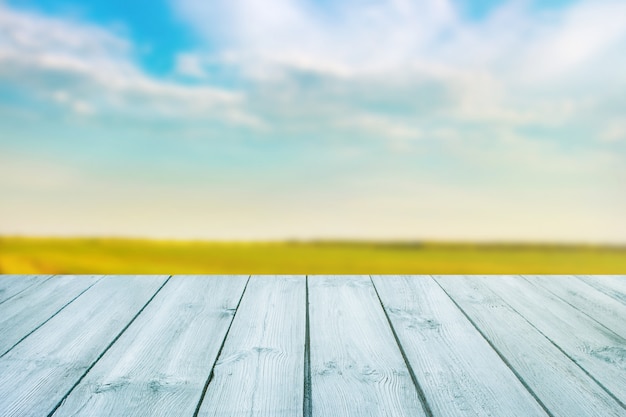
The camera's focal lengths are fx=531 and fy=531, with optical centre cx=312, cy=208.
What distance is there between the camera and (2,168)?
283cm

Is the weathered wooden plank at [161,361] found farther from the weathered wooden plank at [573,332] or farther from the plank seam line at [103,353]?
the weathered wooden plank at [573,332]

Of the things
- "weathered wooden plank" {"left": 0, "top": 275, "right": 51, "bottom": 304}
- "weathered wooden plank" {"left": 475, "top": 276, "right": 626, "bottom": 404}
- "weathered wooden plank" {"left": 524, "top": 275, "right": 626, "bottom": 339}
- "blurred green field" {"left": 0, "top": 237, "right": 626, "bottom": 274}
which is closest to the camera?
"weathered wooden plank" {"left": 475, "top": 276, "right": 626, "bottom": 404}

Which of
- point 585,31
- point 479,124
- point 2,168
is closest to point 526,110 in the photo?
point 479,124

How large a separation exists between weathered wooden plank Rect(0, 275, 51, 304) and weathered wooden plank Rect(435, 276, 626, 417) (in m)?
1.41

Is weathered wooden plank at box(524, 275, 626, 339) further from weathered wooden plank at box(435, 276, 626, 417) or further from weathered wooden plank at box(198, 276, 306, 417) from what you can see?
weathered wooden plank at box(198, 276, 306, 417)

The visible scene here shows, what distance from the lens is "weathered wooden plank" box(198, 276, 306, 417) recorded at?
36.5 inches

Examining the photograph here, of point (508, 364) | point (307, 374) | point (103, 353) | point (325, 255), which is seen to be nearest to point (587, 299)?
point (508, 364)

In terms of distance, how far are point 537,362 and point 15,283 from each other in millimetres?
1658

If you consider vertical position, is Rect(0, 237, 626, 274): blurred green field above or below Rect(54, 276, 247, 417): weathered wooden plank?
above

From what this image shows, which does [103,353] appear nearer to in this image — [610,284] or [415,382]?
[415,382]

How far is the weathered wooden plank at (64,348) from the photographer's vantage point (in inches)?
38.4

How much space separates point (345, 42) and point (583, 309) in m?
1.90

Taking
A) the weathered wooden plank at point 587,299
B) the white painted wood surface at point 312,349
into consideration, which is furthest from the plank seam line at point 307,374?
the weathered wooden plank at point 587,299

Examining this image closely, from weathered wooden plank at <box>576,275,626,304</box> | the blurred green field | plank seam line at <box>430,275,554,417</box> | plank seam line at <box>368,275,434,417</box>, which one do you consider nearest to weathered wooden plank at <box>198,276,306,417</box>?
plank seam line at <box>368,275,434,417</box>
